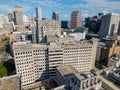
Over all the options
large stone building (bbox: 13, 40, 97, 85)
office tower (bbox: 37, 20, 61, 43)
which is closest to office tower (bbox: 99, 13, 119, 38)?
office tower (bbox: 37, 20, 61, 43)

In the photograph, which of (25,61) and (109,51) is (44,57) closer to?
(25,61)

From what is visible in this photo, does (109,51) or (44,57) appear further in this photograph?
(109,51)

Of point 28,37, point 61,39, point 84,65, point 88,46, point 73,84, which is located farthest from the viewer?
point 28,37

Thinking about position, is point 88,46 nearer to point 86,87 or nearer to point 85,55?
point 85,55

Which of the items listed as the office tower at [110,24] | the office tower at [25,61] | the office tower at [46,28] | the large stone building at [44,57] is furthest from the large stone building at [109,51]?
the office tower at [25,61]

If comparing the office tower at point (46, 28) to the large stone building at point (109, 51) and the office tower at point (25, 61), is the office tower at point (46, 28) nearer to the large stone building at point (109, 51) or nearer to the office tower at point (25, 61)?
the large stone building at point (109, 51)

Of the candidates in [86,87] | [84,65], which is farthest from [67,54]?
[86,87]

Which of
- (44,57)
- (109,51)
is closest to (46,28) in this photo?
(44,57)

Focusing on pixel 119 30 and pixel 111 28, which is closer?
pixel 111 28
